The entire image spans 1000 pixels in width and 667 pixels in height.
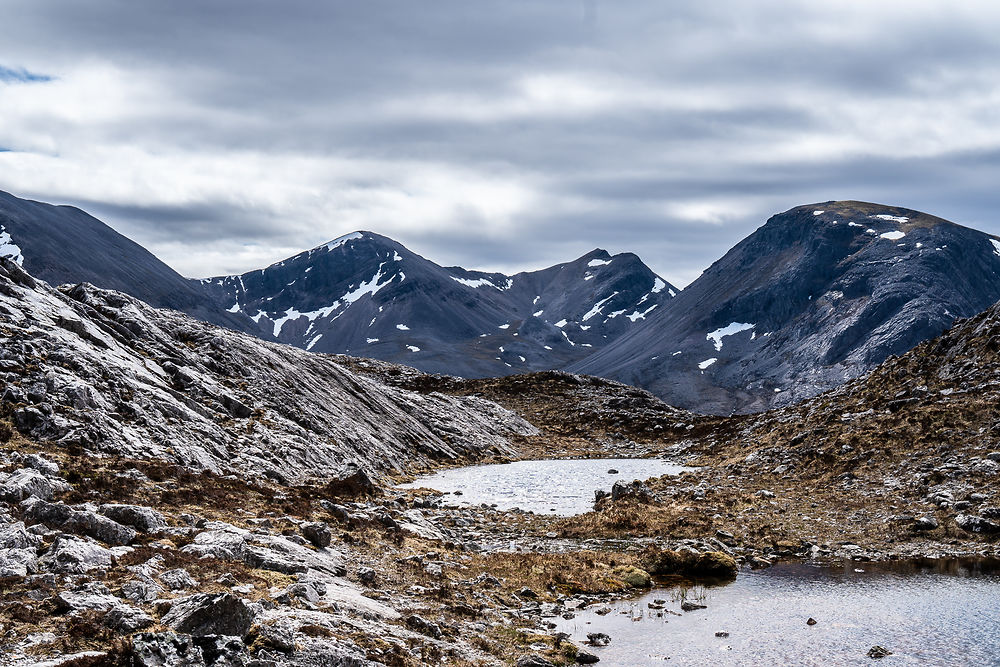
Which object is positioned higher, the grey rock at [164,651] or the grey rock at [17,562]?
the grey rock at [17,562]

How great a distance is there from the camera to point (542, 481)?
2687 inches

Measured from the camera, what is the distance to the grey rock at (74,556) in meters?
20.6

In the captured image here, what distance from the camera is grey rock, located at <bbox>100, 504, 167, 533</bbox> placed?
26.3 m

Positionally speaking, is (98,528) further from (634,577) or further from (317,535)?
(634,577)

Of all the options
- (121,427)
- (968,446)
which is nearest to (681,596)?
(968,446)

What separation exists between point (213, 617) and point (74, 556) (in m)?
6.16

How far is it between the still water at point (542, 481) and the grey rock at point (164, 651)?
34362 millimetres

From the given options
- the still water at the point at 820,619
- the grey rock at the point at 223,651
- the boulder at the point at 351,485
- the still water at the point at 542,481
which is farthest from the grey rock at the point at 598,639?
the still water at the point at 542,481

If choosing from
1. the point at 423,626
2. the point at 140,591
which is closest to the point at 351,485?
the point at 423,626

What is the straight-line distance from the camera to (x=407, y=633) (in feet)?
72.0

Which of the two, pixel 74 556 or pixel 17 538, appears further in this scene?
pixel 17 538

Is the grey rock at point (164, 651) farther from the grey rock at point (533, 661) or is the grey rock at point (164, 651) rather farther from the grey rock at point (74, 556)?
the grey rock at point (533, 661)

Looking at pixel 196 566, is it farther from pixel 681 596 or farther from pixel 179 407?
pixel 179 407

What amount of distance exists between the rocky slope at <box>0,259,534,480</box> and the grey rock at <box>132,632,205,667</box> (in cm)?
2456
